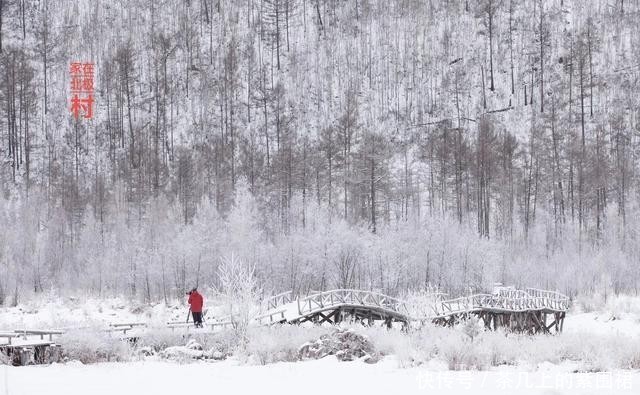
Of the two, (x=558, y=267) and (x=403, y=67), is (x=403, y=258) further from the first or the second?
(x=403, y=67)

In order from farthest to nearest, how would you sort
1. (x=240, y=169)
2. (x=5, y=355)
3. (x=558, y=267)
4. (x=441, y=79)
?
(x=441, y=79), (x=240, y=169), (x=558, y=267), (x=5, y=355)

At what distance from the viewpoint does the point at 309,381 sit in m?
A: 12.9

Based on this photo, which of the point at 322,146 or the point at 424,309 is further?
the point at 322,146

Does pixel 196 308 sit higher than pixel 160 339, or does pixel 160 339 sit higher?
pixel 196 308

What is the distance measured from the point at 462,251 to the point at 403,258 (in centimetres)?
394

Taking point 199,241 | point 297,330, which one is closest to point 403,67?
point 199,241

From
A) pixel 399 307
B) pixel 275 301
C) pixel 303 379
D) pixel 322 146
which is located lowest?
pixel 399 307

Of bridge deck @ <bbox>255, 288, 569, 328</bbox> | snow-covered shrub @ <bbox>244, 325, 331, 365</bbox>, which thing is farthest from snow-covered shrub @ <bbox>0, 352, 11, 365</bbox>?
bridge deck @ <bbox>255, 288, 569, 328</bbox>

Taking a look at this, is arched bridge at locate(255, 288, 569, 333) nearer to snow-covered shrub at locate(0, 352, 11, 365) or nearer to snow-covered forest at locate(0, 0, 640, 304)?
snow-covered forest at locate(0, 0, 640, 304)

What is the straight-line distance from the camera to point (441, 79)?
69.2 m

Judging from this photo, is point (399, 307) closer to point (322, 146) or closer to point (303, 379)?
point (303, 379)

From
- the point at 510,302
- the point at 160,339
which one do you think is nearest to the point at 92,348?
the point at 160,339

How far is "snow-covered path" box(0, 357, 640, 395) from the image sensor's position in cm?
1142

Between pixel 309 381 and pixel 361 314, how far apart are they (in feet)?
62.5
